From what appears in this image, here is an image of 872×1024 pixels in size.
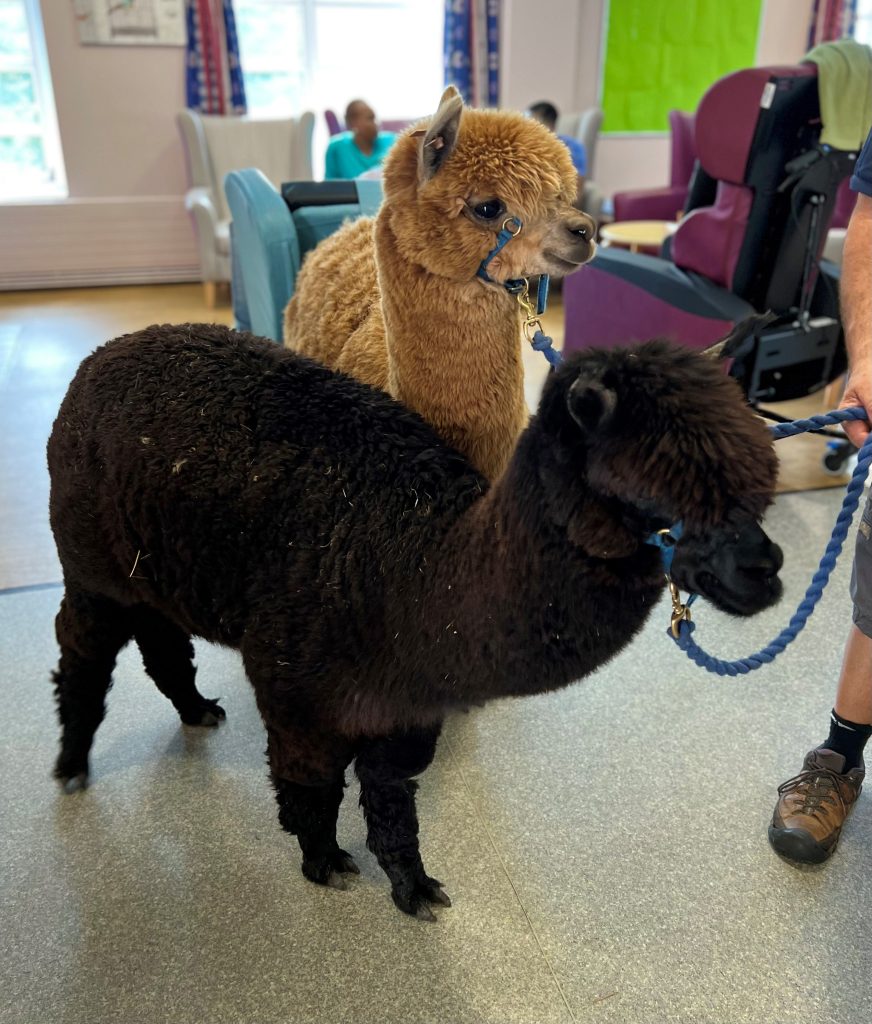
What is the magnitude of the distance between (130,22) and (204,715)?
5.91 m

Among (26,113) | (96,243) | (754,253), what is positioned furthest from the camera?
(26,113)

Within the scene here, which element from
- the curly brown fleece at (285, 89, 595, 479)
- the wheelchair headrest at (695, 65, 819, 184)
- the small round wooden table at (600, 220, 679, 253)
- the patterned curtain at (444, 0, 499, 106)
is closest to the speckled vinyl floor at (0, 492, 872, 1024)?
the curly brown fleece at (285, 89, 595, 479)

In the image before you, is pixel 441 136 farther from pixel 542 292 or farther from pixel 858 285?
pixel 858 285

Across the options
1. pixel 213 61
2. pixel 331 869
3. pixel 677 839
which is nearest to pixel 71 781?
pixel 331 869

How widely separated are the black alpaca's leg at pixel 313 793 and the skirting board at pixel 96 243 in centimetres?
588

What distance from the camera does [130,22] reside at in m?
5.88

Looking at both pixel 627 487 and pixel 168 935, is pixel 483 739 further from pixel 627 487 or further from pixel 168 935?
pixel 627 487

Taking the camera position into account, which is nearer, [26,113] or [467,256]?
[467,256]

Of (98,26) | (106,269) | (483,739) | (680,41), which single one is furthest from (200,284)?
(483,739)

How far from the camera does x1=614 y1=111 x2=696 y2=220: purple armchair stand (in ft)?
19.3

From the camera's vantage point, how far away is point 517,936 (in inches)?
54.2

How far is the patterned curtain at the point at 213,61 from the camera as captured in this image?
5953mm

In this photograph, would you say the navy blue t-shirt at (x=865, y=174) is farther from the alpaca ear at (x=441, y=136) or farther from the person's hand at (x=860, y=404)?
the alpaca ear at (x=441, y=136)

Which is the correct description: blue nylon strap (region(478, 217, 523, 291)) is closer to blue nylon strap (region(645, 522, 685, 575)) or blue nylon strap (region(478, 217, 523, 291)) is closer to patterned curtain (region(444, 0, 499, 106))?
blue nylon strap (region(645, 522, 685, 575))
